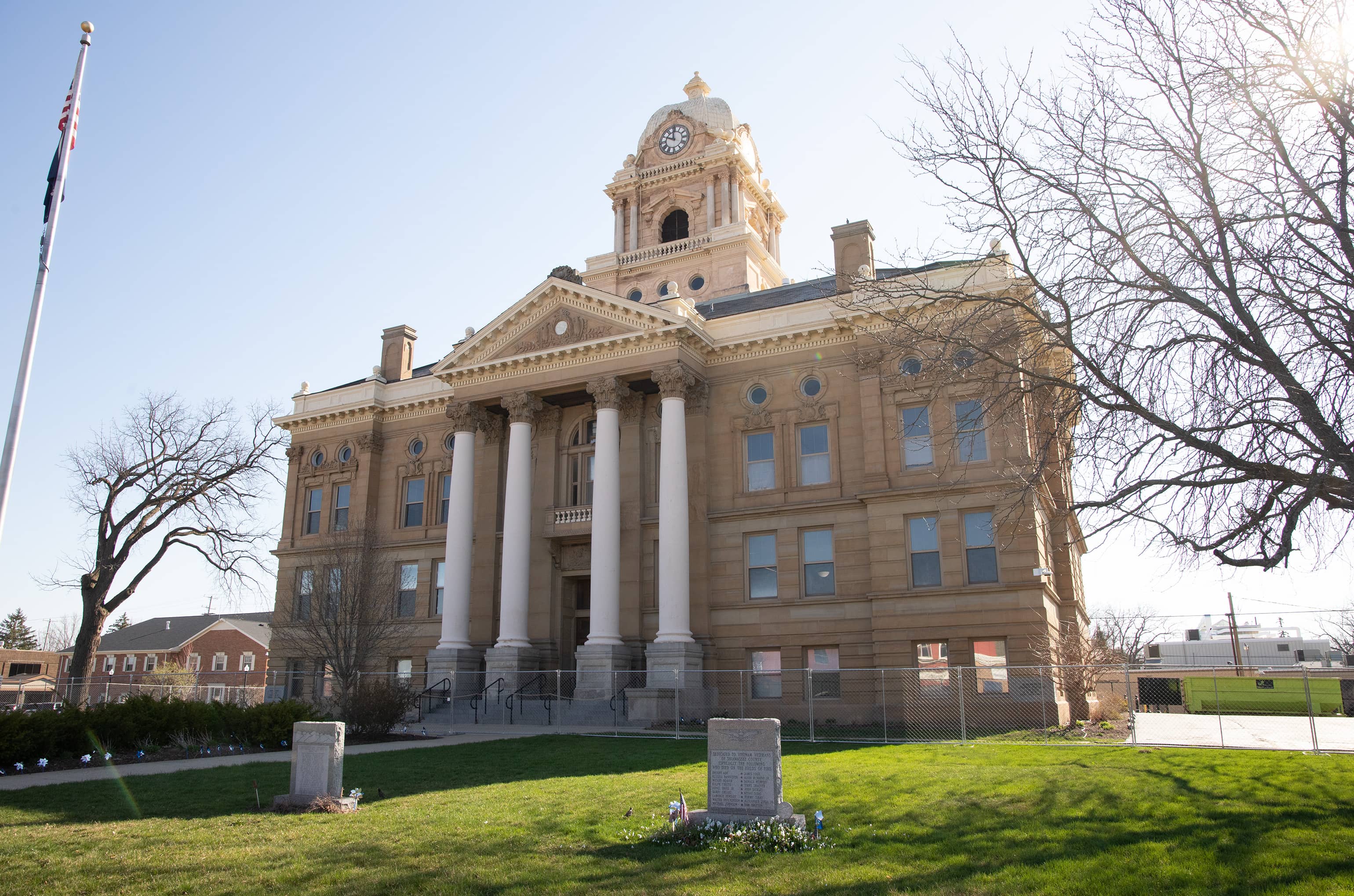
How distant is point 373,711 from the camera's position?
2364 cm

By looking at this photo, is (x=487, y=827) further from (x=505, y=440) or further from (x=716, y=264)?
(x=716, y=264)

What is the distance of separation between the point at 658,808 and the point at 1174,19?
40.9 ft

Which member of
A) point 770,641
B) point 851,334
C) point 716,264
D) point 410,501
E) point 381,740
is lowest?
point 381,740

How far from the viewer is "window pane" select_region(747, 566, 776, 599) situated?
3116 centimetres

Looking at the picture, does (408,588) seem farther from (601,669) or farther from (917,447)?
(917,447)

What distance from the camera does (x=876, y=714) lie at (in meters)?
27.6

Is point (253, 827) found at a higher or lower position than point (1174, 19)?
lower

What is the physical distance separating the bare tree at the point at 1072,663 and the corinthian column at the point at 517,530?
1677 centimetres

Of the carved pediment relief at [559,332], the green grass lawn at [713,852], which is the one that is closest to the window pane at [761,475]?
the carved pediment relief at [559,332]

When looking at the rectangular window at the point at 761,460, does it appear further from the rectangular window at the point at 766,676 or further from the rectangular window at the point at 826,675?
the rectangular window at the point at 826,675

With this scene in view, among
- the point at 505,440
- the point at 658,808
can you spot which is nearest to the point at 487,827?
the point at 658,808

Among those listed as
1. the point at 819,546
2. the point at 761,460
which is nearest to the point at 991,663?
the point at 819,546

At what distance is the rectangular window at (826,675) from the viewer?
1133 inches

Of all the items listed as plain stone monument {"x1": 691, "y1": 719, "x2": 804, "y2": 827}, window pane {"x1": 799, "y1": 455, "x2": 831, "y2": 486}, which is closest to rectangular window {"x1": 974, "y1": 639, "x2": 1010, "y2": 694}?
window pane {"x1": 799, "y1": 455, "x2": 831, "y2": 486}
